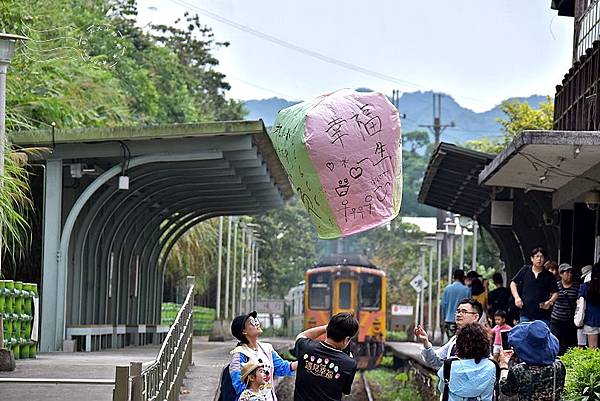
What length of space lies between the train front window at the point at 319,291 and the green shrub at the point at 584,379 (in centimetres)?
2714

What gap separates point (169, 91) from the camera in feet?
175

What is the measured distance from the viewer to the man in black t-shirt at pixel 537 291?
1432cm

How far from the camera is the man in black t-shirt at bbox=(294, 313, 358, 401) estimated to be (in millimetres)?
8555

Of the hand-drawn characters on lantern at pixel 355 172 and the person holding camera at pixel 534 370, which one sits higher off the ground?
the hand-drawn characters on lantern at pixel 355 172

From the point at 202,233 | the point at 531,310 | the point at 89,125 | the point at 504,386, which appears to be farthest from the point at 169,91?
the point at 504,386

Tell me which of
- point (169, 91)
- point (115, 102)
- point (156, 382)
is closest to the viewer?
point (156, 382)

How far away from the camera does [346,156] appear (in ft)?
25.3

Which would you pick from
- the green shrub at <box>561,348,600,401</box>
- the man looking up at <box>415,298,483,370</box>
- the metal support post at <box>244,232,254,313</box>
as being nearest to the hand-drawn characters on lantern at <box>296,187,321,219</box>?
the man looking up at <box>415,298,483,370</box>

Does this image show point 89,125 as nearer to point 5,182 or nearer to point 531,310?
point 5,182

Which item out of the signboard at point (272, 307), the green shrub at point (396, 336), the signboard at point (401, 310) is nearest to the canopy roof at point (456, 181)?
the signboard at point (401, 310)

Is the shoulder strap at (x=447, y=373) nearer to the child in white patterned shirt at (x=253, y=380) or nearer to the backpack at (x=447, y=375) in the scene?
the backpack at (x=447, y=375)

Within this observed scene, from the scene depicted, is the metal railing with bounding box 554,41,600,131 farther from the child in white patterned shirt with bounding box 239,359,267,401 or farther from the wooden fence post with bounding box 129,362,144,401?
the child in white patterned shirt with bounding box 239,359,267,401

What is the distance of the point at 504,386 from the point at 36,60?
16318mm

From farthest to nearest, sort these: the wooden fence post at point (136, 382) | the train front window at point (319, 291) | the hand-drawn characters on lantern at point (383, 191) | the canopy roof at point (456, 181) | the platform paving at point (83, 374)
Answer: the train front window at point (319, 291) < the canopy roof at point (456, 181) < the platform paving at point (83, 374) < the wooden fence post at point (136, 382) < the hand-drawn characters on lantern at point (383, 191)
